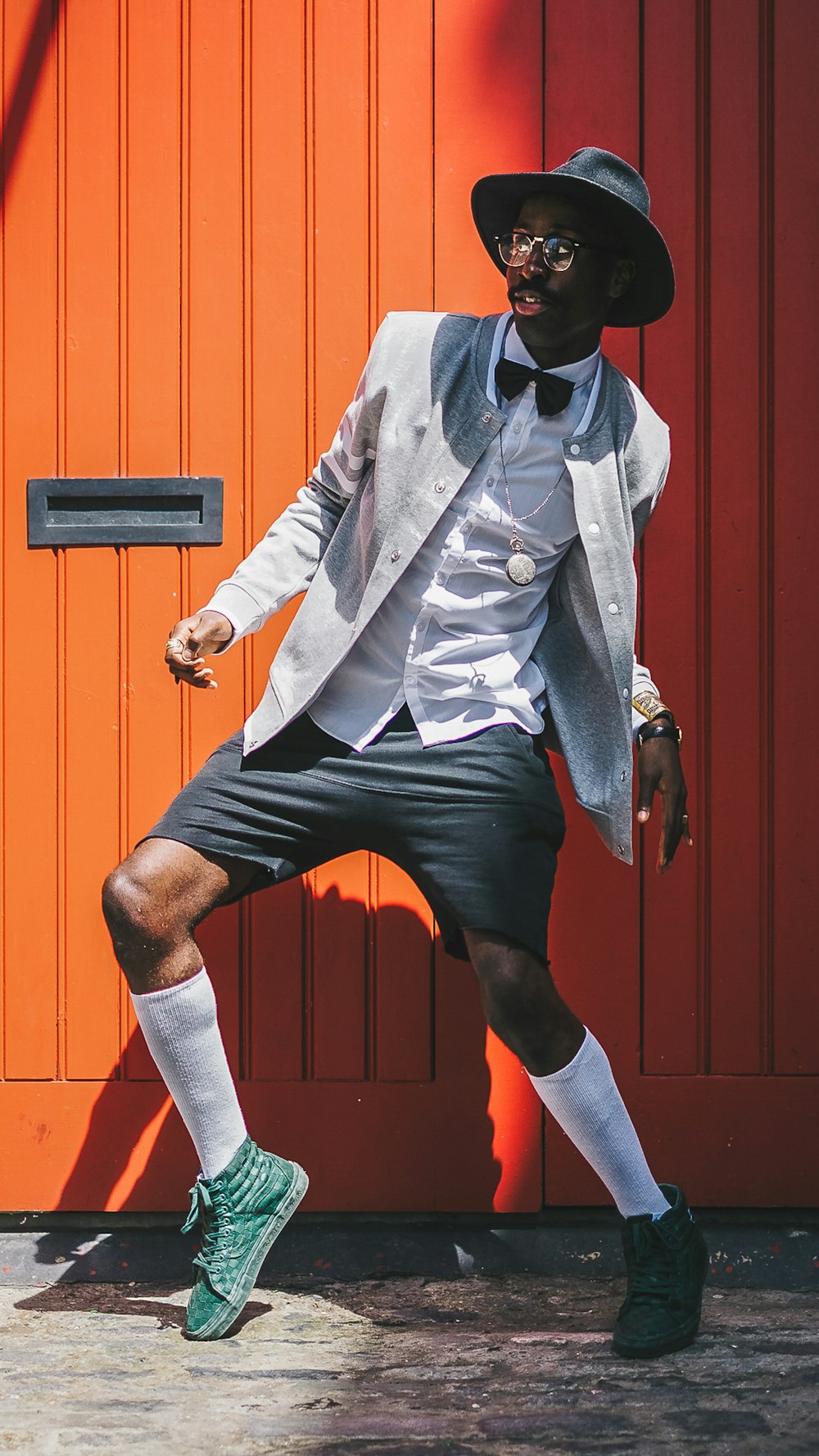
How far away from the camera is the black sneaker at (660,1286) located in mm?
2311

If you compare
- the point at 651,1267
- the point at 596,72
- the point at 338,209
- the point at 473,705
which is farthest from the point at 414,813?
the point at 596,72

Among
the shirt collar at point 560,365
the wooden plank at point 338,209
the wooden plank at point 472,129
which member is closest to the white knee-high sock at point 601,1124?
the shirt collar at point 560,365

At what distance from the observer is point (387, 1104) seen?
289 centimetres

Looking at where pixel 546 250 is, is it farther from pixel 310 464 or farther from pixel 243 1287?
pixel 243 1287

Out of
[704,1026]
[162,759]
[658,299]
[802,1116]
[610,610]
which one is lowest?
[802,1116]

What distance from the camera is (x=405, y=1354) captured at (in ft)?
7.79

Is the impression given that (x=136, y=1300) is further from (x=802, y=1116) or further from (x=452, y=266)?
(x=452, y=266)

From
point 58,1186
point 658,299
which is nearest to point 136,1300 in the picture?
point 58,1186

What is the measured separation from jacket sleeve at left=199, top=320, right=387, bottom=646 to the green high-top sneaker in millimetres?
926

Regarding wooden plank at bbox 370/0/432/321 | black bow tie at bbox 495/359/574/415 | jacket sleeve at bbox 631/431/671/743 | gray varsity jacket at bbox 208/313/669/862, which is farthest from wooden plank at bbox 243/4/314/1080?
jacket sleeve at bbox 631/431/671/743

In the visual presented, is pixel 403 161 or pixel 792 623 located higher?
pixel 403 161

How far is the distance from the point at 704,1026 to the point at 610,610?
1006mm

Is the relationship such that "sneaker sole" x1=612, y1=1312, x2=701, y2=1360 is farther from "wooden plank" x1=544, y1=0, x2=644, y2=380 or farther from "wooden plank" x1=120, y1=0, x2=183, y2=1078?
"wooden plank" x1=544, y1=0, x2=644, y2=380

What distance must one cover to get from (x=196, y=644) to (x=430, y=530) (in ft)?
1.44
